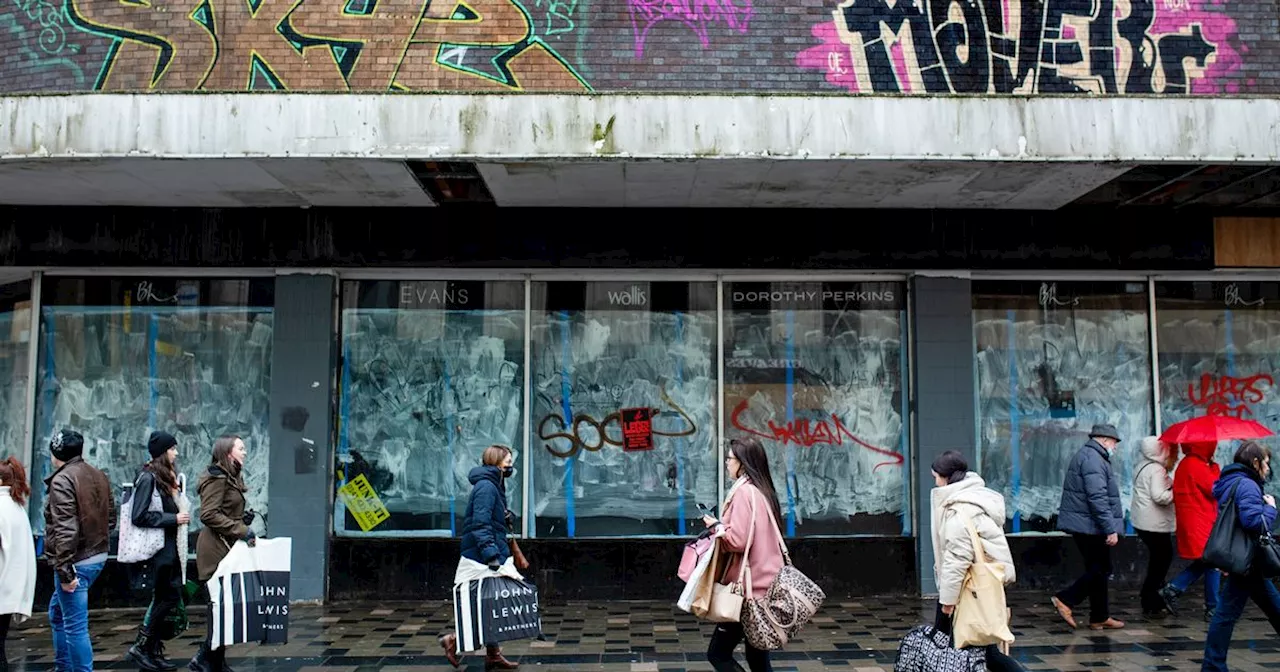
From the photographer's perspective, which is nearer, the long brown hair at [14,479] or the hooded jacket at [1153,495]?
the long brown hair at [14,479]

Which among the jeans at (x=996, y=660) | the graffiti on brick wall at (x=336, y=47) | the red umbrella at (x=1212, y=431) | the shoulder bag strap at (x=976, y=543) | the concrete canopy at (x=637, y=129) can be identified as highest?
the graffiti on brick wall at (x=336, y=47)

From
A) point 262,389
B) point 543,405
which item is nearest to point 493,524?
point 543,405

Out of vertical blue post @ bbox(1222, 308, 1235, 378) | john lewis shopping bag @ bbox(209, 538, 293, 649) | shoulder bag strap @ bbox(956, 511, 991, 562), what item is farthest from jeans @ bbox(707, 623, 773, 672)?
vertical blue post @ bbox(1222, 308, 1235, 378)

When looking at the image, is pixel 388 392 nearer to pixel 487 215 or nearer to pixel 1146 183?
pixel 487 215

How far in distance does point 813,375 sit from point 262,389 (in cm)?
519

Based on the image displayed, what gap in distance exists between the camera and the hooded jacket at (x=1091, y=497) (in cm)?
842

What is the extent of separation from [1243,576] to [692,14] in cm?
643

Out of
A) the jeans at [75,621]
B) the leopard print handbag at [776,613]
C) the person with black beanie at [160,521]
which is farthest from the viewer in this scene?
the person with black beanie at [160,521]

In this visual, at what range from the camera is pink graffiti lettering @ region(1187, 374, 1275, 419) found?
10.6m

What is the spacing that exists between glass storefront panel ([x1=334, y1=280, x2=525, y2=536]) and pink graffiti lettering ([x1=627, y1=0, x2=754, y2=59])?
2658 mm

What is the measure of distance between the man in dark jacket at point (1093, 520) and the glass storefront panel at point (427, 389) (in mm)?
4768

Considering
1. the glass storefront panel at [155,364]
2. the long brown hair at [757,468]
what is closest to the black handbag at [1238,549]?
the long brown hair at [757,468]

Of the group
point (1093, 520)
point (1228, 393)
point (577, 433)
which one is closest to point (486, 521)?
point (577, 433)

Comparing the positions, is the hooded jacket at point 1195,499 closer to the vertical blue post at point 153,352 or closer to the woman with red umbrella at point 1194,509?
the woman with red umbrella at point 1194,509
